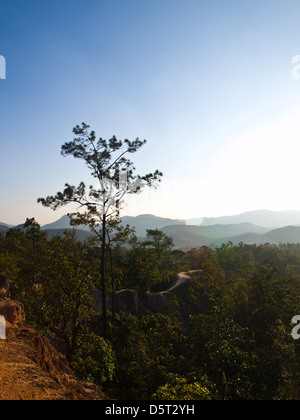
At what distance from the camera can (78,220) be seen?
1661 centimetres

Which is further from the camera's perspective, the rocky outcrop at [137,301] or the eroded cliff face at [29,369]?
the rocky outcrop at [137,301]

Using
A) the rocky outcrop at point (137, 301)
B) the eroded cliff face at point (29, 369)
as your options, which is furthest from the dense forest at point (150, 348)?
the rocky outcrop at point (137, 301)

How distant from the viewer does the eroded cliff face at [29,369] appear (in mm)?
6000

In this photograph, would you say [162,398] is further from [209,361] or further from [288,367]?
[288,367]

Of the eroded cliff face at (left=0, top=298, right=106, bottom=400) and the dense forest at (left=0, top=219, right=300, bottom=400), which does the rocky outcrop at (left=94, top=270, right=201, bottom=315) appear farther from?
the eroded cliff face at (left=0, top=298, right=106, bottom=400)

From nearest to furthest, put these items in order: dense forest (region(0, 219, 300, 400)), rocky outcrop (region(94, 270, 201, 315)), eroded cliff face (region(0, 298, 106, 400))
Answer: eroded cliff face (region(0, 298, 106, 400))
dense forest (region(0, 219, 300, 400))
rocky outcrop (region(94, 270, 201, 315))

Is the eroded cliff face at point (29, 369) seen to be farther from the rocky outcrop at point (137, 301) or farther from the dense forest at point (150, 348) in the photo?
the rocky outcrop at point (137, 301)

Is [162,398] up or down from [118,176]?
down

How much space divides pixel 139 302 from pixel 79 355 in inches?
677

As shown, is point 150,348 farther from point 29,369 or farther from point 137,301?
point 137,301

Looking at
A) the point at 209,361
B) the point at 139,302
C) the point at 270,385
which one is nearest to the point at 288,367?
the point at 270,385

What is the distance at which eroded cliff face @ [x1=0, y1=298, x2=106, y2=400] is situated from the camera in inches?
236

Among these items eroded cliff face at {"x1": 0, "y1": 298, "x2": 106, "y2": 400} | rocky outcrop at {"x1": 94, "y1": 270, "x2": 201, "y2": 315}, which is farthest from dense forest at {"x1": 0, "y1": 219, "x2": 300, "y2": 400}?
rocky outcrop at {"x1": 94, "y1": 270, "x2": 201, "y2": 315}

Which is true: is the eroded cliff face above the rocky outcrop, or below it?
above
